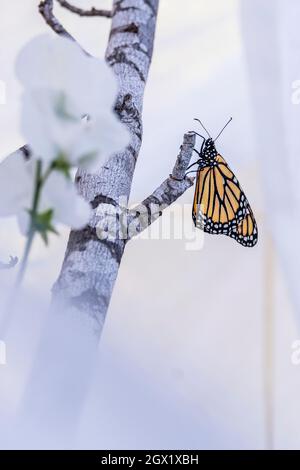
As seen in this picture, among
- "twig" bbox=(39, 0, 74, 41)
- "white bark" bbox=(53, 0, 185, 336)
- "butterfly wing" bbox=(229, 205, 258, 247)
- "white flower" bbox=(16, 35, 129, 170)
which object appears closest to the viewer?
"white flower" bbox=(16, 35, 129, 170)

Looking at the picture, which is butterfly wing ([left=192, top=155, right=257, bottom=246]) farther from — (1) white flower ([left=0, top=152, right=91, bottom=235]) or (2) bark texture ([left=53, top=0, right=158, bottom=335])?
(1) white flower ([left=0, top=152, right=91, bottom=235])

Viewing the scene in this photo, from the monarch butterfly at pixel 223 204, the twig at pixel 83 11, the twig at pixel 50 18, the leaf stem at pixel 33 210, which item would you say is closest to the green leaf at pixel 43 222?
the leaf stem at pixel 33 210

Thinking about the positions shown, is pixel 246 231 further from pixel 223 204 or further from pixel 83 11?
pixel 83 11

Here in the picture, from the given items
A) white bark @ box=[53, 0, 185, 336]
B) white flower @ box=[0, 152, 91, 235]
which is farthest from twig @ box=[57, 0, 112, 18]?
white flower @ box=[0, 152, 91, 235]

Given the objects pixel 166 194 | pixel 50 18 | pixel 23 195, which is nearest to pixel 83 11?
pixel 50 18

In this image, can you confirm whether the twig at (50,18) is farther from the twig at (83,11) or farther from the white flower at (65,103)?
the white flower at (65,103)

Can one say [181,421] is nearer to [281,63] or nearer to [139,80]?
[139,80]
